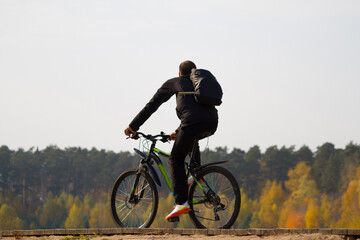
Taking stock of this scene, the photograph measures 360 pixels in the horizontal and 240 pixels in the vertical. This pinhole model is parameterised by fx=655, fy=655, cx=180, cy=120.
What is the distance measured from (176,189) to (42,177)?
158746 millimetres

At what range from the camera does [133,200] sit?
10039 mm

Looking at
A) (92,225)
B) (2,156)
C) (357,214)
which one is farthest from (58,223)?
(357,214)

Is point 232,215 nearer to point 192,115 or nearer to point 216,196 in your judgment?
point 216,196

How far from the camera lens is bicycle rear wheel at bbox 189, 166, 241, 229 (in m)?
9.10

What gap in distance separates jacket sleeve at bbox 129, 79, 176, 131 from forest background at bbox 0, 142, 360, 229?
10148 centimetres

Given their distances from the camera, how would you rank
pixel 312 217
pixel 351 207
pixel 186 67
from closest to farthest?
1. pixel 186 67
2. pixel 351 207
3. pixel 312 217

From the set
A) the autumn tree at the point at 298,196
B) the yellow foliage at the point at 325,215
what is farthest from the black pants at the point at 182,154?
the autumn tree at the point at 298,196

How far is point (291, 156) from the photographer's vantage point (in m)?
145

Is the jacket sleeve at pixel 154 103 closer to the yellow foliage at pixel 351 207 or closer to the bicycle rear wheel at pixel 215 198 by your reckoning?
the bicycle rear wheel at pixel 215 198

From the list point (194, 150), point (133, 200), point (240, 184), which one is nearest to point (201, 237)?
point (194, 150)

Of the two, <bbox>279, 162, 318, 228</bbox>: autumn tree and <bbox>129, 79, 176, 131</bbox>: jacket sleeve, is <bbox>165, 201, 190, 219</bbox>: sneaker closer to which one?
<bbox>129, 79, 176, 131</bbox>: jacket sleeve

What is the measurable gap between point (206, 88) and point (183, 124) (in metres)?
0.61

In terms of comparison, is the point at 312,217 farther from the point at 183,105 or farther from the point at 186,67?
the point at 183,105

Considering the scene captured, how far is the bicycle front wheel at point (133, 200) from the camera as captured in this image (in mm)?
9867
